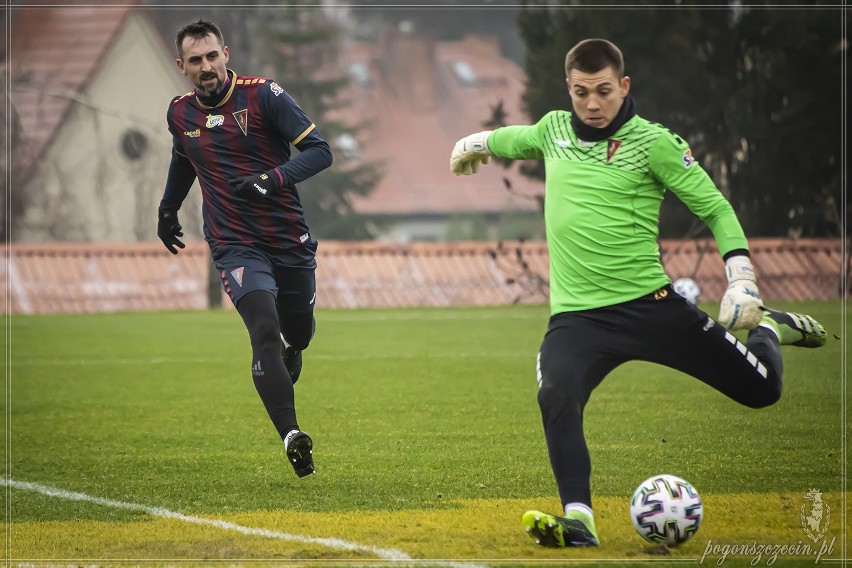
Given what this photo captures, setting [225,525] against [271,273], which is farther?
[271,273]

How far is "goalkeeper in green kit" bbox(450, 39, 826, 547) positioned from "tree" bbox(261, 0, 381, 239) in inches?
922

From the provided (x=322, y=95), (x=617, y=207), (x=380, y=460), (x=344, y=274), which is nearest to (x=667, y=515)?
(x=617, y=207)

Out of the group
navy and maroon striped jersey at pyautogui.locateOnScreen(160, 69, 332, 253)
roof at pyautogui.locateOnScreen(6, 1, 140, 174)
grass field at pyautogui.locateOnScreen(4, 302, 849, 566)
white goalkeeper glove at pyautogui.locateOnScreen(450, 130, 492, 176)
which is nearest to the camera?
grass field at pyautogui.locateOnScreen(4, 302, 849, 566)

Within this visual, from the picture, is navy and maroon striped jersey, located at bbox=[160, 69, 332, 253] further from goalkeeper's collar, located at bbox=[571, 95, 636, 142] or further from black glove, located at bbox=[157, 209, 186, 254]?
goalkeeper's collar, located at bbox=[571, 95, 636, 142]

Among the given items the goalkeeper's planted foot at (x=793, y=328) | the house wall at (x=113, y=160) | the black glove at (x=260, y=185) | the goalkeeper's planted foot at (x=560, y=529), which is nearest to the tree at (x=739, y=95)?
the house wall at (x=113, y=160)

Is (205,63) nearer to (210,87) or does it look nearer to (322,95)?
(210,87)

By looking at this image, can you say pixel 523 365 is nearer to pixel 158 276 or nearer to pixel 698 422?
pixel 698 422

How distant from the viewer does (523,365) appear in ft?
43.0

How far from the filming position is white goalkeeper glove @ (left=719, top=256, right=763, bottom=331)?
4.87 metres

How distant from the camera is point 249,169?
6.61 metres

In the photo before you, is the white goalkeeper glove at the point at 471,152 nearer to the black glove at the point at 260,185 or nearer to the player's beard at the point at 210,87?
the black glove at the point at 260,185

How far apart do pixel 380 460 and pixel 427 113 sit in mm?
23192

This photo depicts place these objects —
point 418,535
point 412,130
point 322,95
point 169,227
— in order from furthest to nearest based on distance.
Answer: point 412,130
point 322,95
point 169,227
point 418,535

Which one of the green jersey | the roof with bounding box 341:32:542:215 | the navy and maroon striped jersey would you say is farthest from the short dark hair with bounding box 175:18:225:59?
the roof with bounding box 341:32:542:215
